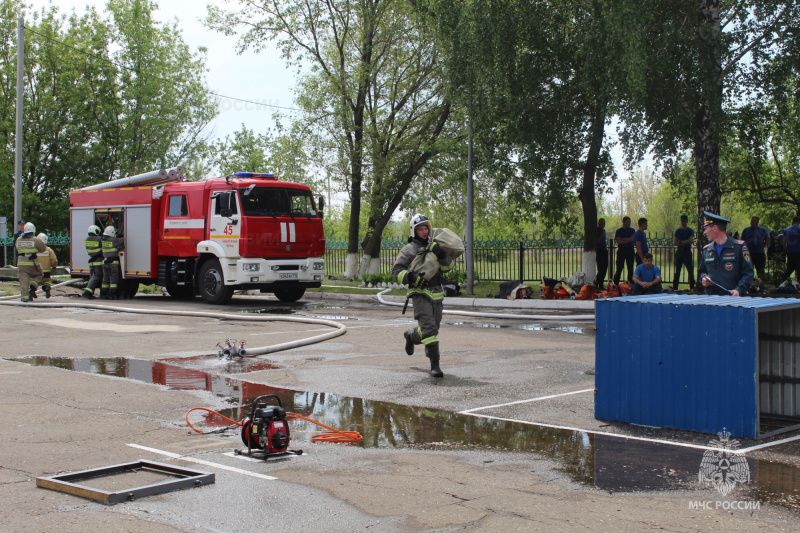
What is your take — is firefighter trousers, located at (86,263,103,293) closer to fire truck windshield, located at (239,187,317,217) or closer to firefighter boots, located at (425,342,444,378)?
fire truck windshield, located at (239,187,317,217)

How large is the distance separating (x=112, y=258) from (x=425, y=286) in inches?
→ 529

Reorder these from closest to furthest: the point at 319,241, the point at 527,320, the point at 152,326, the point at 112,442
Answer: the point at 112,442
the point at 152,326
the point at 527,320
the point at 319,241

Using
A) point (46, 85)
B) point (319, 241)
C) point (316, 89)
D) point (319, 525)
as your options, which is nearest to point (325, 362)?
point (319, 525)

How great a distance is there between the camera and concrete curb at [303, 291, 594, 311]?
1711 cm

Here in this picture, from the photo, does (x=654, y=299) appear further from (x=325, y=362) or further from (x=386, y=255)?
(x=386, y=255)

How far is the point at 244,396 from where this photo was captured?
777 cm

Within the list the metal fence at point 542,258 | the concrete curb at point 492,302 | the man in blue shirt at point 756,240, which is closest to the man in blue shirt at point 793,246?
the man in blue shirt at point 756,240

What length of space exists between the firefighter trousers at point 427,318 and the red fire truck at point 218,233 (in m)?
9.33

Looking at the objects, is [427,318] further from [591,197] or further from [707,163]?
[591,197]

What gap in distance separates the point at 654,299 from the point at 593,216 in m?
14.5

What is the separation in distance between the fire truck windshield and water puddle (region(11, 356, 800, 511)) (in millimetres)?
8956

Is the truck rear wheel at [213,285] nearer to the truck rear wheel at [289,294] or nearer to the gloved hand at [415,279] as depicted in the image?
the truck rear wheel at [289,294]

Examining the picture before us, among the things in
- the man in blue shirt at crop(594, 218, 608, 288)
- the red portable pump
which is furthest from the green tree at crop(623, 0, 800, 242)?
the red portable pump

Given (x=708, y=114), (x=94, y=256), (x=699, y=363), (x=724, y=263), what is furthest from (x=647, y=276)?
(x=94, y=256)
